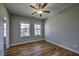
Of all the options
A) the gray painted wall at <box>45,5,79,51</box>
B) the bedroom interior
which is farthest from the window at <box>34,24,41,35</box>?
the gray painted wall at <box>45,5,79,51</box>

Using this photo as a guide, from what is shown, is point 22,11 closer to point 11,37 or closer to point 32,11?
point 32,11

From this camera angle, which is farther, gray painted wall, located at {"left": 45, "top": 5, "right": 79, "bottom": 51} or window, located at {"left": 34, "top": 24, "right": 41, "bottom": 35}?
gray painted wall, located at {"left": 45, "top": 5, "right": 79, "bottom": 51}

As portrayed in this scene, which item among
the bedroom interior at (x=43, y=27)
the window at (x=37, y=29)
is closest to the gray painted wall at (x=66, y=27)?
the bedroom interior at (x=43, y=27)

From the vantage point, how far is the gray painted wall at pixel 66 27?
206cm

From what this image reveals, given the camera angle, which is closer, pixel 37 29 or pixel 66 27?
pixel 37 29

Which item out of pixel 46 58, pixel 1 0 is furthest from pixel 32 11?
pixel 46 58

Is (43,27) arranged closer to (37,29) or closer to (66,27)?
(37,29)

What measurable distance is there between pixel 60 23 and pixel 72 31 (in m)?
0.45

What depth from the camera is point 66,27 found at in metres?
2.29

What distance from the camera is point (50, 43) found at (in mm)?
2068

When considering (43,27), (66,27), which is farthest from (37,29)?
(66,27)

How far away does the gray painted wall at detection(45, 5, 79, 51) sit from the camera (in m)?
2.06

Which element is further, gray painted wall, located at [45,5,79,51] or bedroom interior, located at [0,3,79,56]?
gray painted wall, located at [45,5,79,51]

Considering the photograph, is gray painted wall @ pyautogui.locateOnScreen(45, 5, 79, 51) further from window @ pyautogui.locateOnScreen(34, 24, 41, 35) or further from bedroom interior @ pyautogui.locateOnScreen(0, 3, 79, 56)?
window @ pyautogui.locateOnScreen(34, 24, 41, 35)
